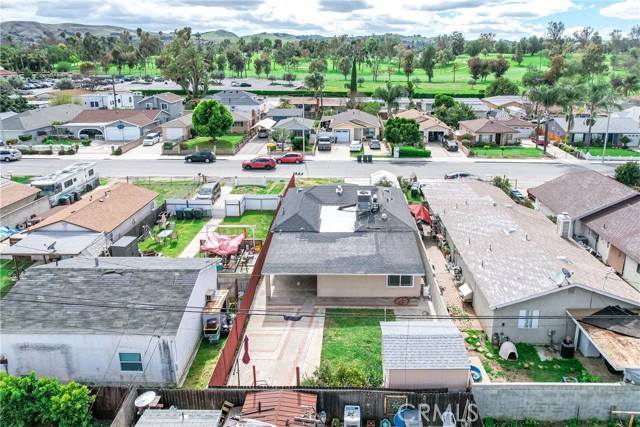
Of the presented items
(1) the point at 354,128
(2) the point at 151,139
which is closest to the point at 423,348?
(1) the point at 354,128

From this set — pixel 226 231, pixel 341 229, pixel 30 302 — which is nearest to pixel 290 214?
pixel 341 229

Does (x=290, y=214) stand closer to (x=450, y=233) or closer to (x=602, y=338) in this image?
(x=450, y=233)

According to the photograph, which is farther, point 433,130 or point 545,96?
point 433,130

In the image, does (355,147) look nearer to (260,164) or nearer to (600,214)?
(260,164)

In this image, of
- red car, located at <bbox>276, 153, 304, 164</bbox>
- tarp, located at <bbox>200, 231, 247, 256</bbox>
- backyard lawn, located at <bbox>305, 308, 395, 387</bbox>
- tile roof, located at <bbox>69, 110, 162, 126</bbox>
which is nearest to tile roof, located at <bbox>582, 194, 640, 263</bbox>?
backyard lawn, located at <bbox>305, 308, 395, 387</bbox>

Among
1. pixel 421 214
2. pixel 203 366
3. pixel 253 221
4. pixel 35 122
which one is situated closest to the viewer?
pixel 203 366
